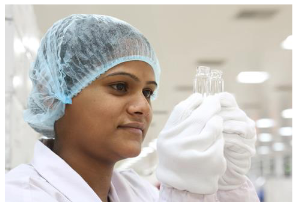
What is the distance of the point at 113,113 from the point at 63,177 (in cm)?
21

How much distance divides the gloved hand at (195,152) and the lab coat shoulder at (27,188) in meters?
0.26

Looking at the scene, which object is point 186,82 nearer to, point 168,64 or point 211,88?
point 168,64

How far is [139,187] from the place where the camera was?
4.41ft

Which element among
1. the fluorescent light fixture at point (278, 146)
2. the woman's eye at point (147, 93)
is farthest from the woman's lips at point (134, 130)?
the fluorescent light fixture at point (278, 146)

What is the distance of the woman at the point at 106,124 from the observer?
2.86ft

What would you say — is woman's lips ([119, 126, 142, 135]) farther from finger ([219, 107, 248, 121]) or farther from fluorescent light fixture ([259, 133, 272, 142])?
fluorescent light fixture ([259, 133, 272, 142])

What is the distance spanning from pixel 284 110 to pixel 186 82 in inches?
108

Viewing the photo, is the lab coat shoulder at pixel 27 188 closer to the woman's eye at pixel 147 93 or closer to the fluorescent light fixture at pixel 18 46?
the woman's eye at pixel 147 93

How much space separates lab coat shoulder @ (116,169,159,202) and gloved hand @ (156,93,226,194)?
42 cm

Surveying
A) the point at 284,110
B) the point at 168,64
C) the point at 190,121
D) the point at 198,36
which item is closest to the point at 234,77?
the point at 168,64

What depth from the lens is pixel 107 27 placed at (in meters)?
1.08

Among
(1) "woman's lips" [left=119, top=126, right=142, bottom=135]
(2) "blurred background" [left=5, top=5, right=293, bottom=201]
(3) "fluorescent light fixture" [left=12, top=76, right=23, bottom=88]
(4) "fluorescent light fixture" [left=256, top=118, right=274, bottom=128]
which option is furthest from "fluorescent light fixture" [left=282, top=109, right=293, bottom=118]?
(1) "woman's lips" [left=119, top=126, right=142, bottom=135]

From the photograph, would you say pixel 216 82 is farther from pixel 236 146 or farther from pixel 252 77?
pixel 252 77

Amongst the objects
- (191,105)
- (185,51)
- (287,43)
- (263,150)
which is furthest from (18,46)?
(263,150)
